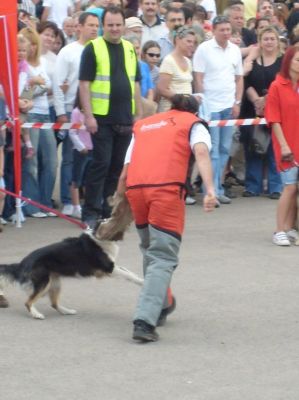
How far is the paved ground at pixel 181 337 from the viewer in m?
6.04

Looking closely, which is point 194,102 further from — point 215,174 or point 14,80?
point 215,174

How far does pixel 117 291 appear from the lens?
27.2ft

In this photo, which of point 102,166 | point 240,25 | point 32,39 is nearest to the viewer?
point 102,166

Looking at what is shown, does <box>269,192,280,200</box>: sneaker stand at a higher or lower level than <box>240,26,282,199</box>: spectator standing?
lower

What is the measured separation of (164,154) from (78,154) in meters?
4.27

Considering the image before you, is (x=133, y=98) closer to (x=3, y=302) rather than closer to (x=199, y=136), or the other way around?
(x=3, y=302)

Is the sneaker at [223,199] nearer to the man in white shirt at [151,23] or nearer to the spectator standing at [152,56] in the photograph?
the spectator standing at [152,56]

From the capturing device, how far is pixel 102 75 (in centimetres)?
A: 1022

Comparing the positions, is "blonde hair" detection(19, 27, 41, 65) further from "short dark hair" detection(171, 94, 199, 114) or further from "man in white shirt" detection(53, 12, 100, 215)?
"short dark hair" detection(171, 94, 199, 114)

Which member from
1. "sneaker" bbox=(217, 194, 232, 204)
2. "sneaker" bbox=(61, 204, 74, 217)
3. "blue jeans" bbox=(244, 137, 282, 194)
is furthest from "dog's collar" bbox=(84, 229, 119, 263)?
"blue jeans" bbox=(244, 137, 282, 194)

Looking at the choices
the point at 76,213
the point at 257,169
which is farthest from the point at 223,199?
the point at 76,213

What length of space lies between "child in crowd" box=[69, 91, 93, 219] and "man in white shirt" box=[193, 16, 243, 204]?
1.48m

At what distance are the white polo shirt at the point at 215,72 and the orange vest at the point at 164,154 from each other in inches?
186

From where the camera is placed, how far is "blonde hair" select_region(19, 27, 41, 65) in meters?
10.6
